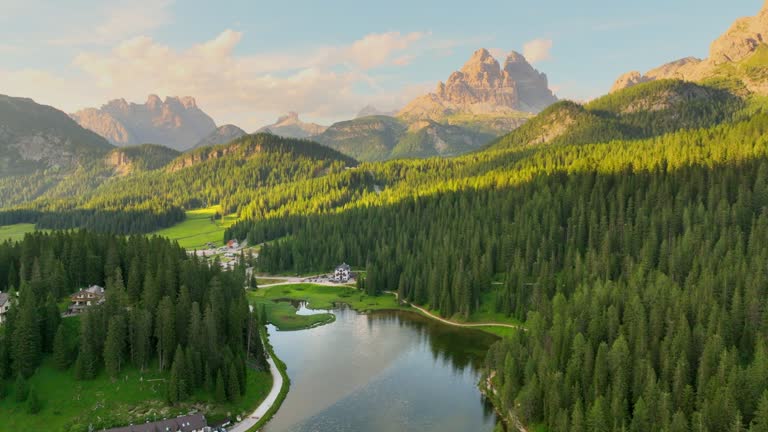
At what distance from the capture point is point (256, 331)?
Answer: 102 metres

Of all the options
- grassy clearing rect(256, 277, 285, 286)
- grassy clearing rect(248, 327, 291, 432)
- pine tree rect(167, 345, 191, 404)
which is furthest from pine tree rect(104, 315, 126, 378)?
grassy clearing rect(256, 277, 285, 286)

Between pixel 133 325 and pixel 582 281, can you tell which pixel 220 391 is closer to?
pixel 133 325

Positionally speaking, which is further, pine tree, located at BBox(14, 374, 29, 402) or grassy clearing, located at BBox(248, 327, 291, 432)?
grassy clearing, located at BBox(248, 327, 291, 432)

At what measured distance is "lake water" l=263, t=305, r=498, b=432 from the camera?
77.7 meters

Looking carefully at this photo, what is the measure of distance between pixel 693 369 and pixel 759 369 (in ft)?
33.5

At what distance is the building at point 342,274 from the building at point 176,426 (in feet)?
340

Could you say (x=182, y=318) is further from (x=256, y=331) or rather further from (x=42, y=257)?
(x=42, y=257)

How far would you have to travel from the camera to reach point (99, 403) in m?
75.7

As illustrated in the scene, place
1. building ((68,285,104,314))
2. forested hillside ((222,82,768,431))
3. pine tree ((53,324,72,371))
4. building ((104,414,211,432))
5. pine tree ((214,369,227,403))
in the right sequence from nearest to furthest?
1. building ((104,414,211,432))
2. forested hillside ((222,82,768,431))
3. pine tree ((214,369,227,403))
4. pine tree ((53,324,72,371))
5. building ((68,285,104,314))

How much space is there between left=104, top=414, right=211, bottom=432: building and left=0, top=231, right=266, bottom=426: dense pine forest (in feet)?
19.7

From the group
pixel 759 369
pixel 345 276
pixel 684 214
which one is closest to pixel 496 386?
pixel 759 369

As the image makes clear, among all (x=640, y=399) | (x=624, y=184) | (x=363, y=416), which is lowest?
(x=363, y=416)

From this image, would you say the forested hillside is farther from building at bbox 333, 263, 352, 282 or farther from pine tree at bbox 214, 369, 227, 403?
pine tree at bbox 214, 369, 227, 403

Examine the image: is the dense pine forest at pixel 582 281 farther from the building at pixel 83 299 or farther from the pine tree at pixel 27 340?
the building at pixel 83 299
